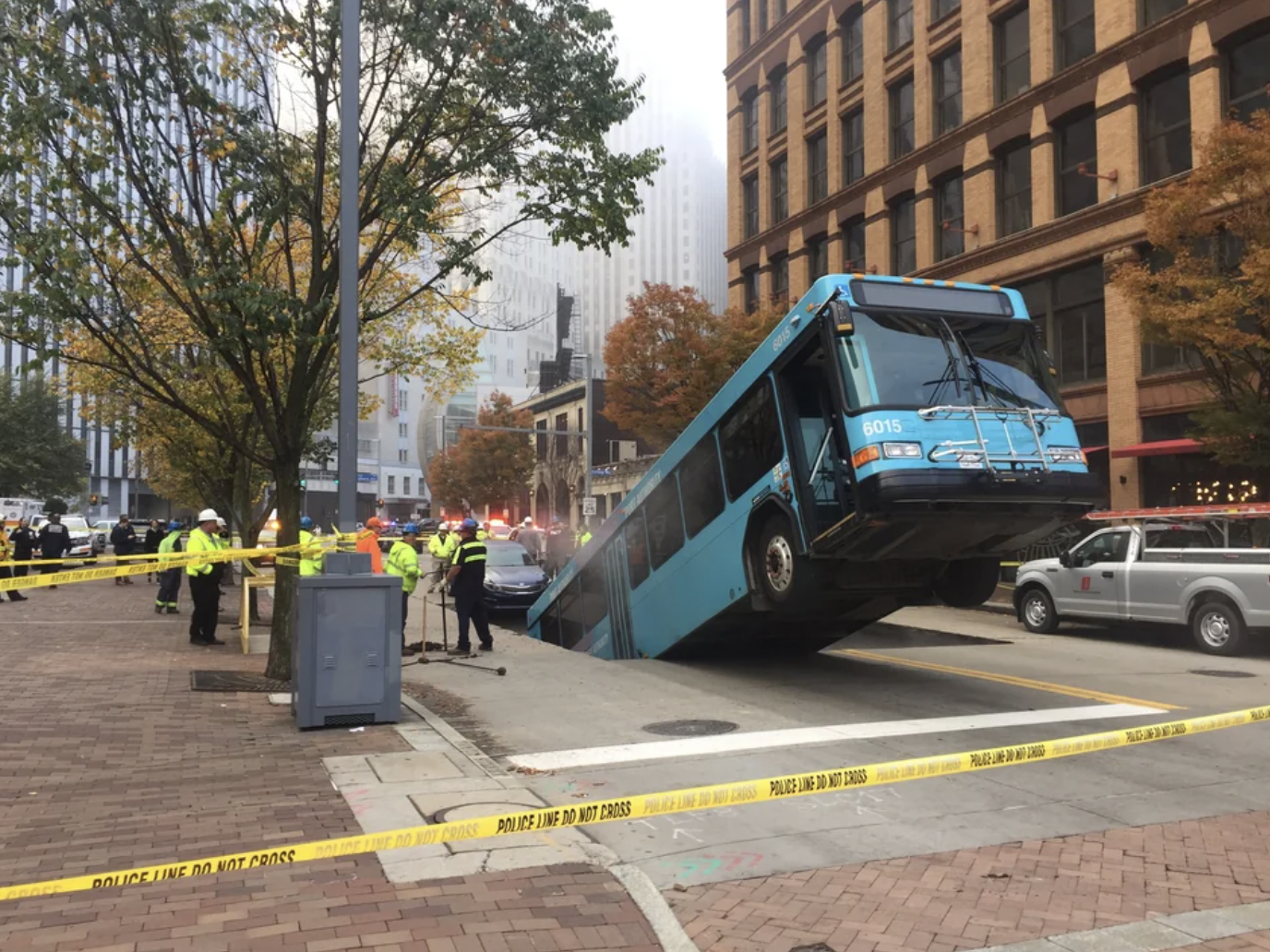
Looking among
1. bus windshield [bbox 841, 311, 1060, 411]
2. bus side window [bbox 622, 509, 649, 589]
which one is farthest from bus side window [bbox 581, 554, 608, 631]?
bus windshield [bbox 841, 311, 1060, 411]

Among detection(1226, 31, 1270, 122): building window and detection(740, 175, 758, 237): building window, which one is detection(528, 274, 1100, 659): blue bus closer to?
detection(1226, 31, 1270, 122): building window

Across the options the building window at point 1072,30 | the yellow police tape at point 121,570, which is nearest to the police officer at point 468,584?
the yellow police tape at point 121,570

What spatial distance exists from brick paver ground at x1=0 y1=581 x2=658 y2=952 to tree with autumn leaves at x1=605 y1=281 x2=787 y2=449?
68.5 feet

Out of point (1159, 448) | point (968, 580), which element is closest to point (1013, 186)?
point (1159, 448)

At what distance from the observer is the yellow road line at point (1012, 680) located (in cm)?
980

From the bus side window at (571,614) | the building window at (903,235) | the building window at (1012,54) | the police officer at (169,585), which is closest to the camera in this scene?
the bus side window at (571,614)

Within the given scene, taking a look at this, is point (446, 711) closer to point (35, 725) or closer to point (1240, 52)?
point (35, 725)

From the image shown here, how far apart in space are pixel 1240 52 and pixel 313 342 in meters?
19.5

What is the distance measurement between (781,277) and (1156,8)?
50.2 feet

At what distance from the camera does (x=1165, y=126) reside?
72.3 feet

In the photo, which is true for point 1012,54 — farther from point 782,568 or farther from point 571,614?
point 782,568

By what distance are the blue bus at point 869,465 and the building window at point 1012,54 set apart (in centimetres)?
1920

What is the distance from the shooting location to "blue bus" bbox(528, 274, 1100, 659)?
334 inches

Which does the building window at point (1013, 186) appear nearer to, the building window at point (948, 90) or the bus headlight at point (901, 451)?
the building window at point (948, 90)
